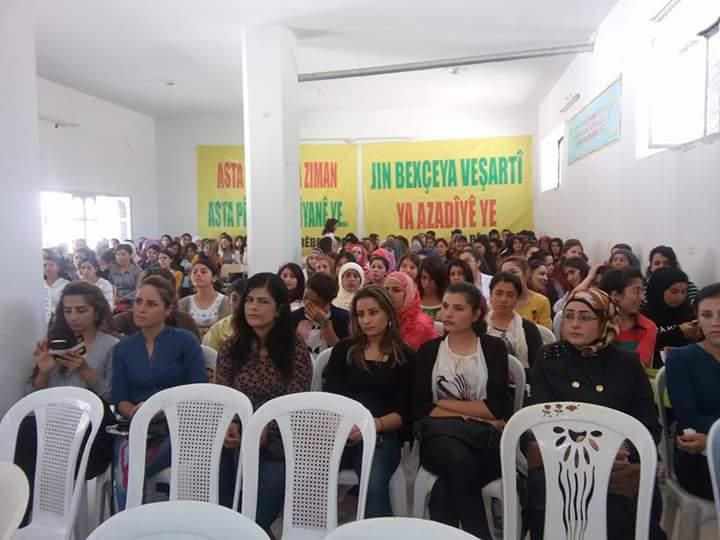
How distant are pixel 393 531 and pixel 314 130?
10.3 m

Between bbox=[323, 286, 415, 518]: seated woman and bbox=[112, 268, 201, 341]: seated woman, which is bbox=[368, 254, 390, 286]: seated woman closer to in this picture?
bbox=[112, 268, 201, 341]: seated woman

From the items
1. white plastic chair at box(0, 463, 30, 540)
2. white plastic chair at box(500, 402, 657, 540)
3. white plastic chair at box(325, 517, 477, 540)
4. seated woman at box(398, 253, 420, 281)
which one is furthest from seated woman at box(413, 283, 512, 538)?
seated woman at box(398, 253, 420, 281)

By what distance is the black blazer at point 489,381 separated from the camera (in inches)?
91.7

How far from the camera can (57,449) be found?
1989 mm

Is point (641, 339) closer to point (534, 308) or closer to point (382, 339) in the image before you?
point (534, 308)

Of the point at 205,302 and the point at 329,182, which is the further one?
the point at 329,182

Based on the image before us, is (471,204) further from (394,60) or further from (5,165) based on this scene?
(5,165)

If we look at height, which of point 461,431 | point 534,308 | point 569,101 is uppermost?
point 569,101

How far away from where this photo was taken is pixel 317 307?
3.33 m

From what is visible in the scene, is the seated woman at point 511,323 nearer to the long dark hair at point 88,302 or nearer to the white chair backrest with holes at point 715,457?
the white chair backrest with holes at point 715,457

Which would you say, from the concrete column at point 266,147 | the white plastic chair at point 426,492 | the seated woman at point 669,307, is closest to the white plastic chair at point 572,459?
the white plastic chair at point 426,492

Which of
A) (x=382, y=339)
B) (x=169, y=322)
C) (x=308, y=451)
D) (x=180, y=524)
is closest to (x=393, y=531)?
(x=180, y=524)

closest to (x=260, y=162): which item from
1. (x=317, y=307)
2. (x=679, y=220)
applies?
(x=317, y=307)

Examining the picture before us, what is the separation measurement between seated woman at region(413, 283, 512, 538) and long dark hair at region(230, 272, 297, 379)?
581 millimetres
